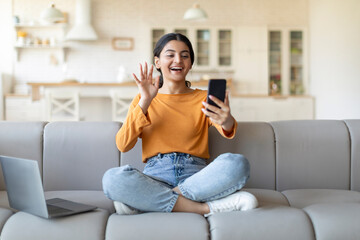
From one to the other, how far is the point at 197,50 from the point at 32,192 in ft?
22.2

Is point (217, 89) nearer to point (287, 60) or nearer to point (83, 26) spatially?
point (83, 26)

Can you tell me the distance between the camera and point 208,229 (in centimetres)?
160

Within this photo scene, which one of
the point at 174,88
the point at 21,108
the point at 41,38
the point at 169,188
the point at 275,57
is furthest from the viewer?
the point at 275,57

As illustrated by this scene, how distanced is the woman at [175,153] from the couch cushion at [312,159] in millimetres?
498

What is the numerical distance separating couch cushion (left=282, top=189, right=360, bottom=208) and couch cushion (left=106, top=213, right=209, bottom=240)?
592mm

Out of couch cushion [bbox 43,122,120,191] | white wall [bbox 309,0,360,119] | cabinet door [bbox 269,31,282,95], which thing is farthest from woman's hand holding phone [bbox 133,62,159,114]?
cabinet door [bbox 269,31,282,95]

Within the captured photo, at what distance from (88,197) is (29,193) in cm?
42

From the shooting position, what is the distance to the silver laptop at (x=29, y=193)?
1.61 metres

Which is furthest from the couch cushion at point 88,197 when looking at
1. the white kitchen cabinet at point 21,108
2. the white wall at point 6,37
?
the white wall at point 6,37

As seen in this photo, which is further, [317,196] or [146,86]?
[317,196]

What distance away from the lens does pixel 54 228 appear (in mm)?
1569

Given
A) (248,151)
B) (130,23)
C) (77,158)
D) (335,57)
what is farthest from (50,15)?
(248,151)

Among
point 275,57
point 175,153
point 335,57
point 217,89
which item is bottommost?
point 175,153

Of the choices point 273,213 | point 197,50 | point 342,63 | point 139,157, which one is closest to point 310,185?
point 273,213
